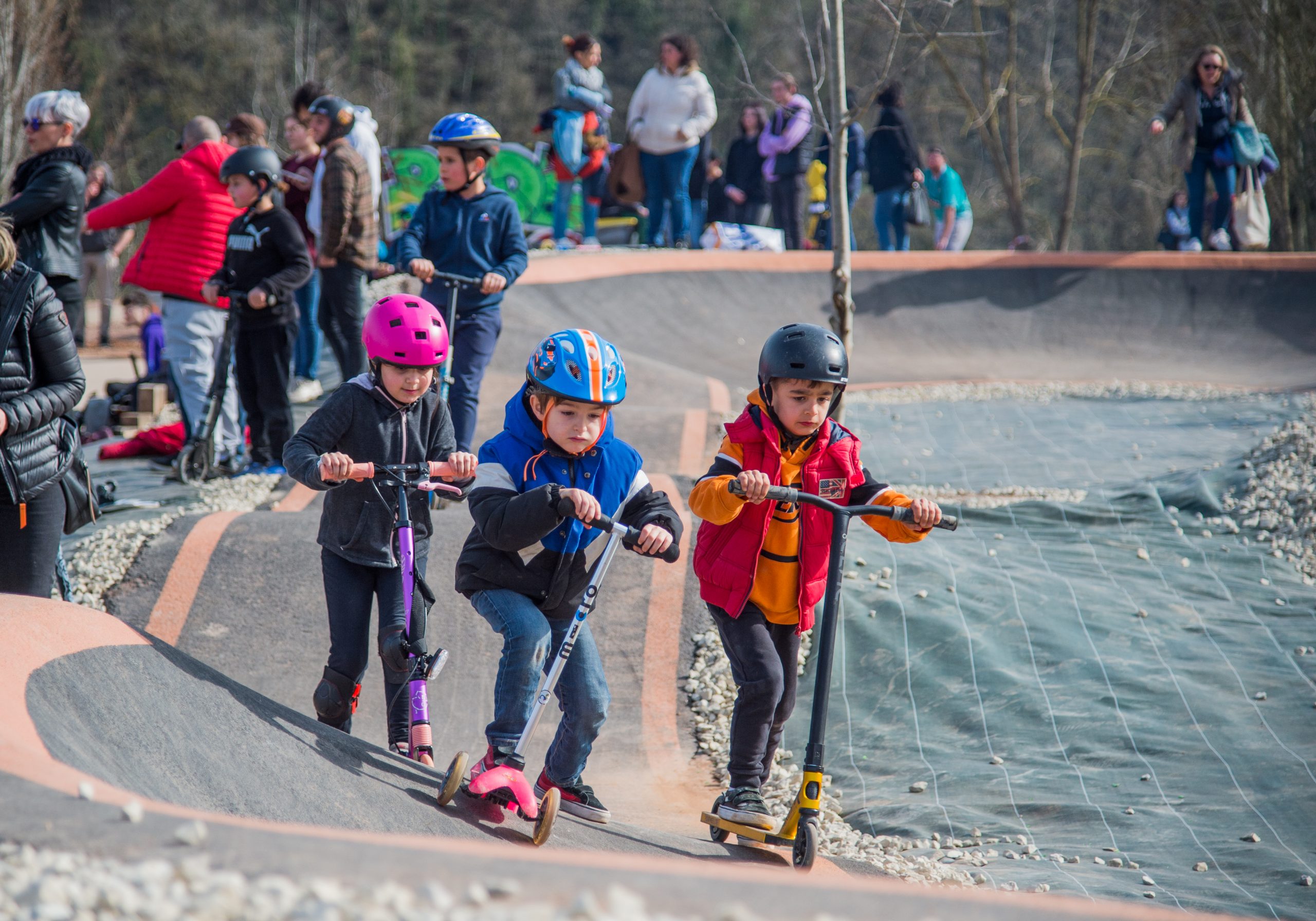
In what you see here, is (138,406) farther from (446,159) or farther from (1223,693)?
(1223,693)

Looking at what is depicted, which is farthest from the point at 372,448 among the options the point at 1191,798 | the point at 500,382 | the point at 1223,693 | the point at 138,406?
the point at 138,406

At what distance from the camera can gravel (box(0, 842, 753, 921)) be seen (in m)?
2.00

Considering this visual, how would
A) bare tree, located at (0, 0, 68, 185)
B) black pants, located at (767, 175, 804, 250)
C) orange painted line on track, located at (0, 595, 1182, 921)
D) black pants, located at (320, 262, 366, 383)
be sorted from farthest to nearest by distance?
black pants, located at (767, 175, 804, 250) → bare tree, located at (0, 0, 68, 185) → black pants, located at (320, 262, 366, 383) → orange painted line on track, located at (0, 595, 1182, 921)

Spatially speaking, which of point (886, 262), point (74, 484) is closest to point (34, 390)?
point (74, 484)

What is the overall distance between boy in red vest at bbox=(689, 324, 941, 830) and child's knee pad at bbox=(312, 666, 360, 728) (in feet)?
4.56

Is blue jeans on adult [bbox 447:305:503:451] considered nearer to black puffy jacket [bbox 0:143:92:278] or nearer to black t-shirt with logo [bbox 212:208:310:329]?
black t-shirt with logo [bbox 212:208:310:329]

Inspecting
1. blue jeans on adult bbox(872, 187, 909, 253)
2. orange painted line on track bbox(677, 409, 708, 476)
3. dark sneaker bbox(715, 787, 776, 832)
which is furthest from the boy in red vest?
blue jeans on adult bbox(872, 187, 909, 253)

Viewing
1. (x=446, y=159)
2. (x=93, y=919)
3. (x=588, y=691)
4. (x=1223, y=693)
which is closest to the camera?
(x=93, y=919)

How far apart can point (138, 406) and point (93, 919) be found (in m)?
9.07

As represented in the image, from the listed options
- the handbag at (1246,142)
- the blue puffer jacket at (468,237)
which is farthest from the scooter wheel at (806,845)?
the handbag at (1246,142)

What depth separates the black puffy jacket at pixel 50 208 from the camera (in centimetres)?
655

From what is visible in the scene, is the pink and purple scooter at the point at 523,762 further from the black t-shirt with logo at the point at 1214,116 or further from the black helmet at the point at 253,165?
the black t-shirt with logo at the point at 1214,116

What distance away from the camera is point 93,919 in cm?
200

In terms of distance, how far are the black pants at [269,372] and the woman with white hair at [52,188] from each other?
3.61 ft
